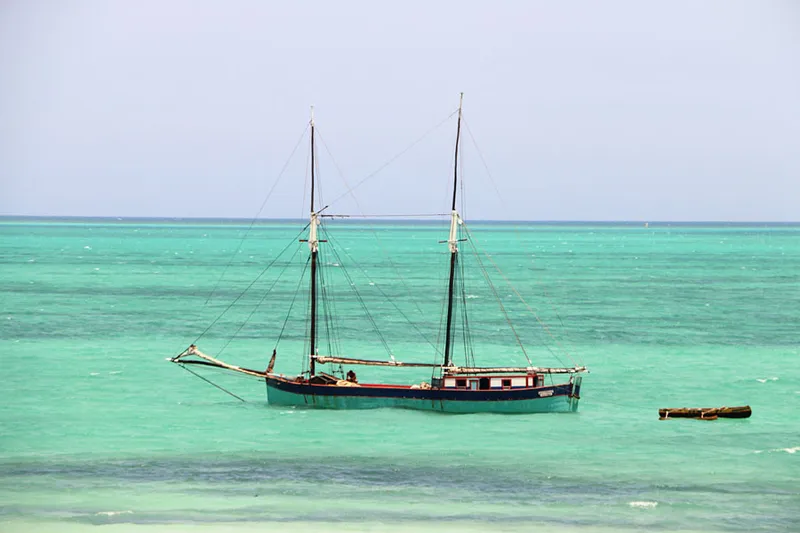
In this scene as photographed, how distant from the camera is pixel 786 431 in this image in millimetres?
49906

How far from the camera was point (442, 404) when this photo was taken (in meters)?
53.0

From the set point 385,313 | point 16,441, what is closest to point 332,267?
point 385,313

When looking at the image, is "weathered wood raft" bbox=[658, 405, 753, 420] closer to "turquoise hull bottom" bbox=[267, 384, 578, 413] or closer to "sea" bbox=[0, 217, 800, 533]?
"sea" bbox=[0, 217, 800, 533]

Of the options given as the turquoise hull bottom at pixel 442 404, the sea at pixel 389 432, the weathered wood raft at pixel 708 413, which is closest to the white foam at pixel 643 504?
the sea at pixel 389 432

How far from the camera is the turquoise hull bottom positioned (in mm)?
53031

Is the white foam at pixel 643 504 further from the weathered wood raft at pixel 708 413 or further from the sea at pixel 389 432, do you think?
the weathered wood raft at pixel 708 413

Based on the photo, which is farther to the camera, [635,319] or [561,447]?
[635,319]

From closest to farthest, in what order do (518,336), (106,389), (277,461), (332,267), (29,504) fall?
(29,504)
(277,461)
(106,389)
(518,336)
(332,267)

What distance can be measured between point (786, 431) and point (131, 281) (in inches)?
4068

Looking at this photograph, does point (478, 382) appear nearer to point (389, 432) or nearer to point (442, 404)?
point (442, 404)

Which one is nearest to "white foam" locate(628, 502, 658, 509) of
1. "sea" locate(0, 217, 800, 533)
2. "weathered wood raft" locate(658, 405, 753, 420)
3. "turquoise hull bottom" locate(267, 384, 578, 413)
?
"sea" locate(0, 217, 800, 533)

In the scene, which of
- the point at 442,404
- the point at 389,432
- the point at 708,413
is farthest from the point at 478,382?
the point at 708,413

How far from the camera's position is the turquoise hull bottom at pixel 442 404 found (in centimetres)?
5303

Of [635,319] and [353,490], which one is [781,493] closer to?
[353,490]
